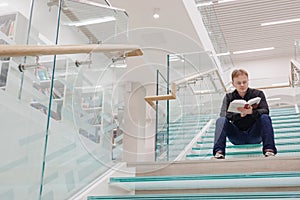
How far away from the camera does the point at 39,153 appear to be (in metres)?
1.61

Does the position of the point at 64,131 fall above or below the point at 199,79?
below

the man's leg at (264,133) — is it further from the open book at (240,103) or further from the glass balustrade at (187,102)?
the glass balustrade at (187,102)

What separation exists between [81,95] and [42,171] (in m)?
0.63

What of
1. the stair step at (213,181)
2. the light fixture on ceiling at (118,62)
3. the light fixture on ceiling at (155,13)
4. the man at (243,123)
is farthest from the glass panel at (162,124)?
the light fixture on ceiling at (155,13)

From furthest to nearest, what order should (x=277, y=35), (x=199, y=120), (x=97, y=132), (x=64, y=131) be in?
(x=277, y=35) → (x=199, y=120) → (x=97, y=132) → (x=64, y=131)

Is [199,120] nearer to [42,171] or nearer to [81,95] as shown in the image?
[81,95]

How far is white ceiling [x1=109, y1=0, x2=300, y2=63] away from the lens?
562 cm

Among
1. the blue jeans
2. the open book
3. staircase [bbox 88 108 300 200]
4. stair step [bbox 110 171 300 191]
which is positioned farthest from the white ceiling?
stair step [bbox 110 171 300 191]

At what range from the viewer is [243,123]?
106 inches

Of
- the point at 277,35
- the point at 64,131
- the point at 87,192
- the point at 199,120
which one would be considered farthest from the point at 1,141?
the point at 277,35

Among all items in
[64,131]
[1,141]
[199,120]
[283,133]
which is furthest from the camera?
[199,120]

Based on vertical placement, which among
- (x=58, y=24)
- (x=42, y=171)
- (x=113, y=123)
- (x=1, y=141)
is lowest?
(x=42, y=171)

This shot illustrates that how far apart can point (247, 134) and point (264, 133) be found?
276 millimetres

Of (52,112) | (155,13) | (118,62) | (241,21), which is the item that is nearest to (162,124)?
A: (118,62)
